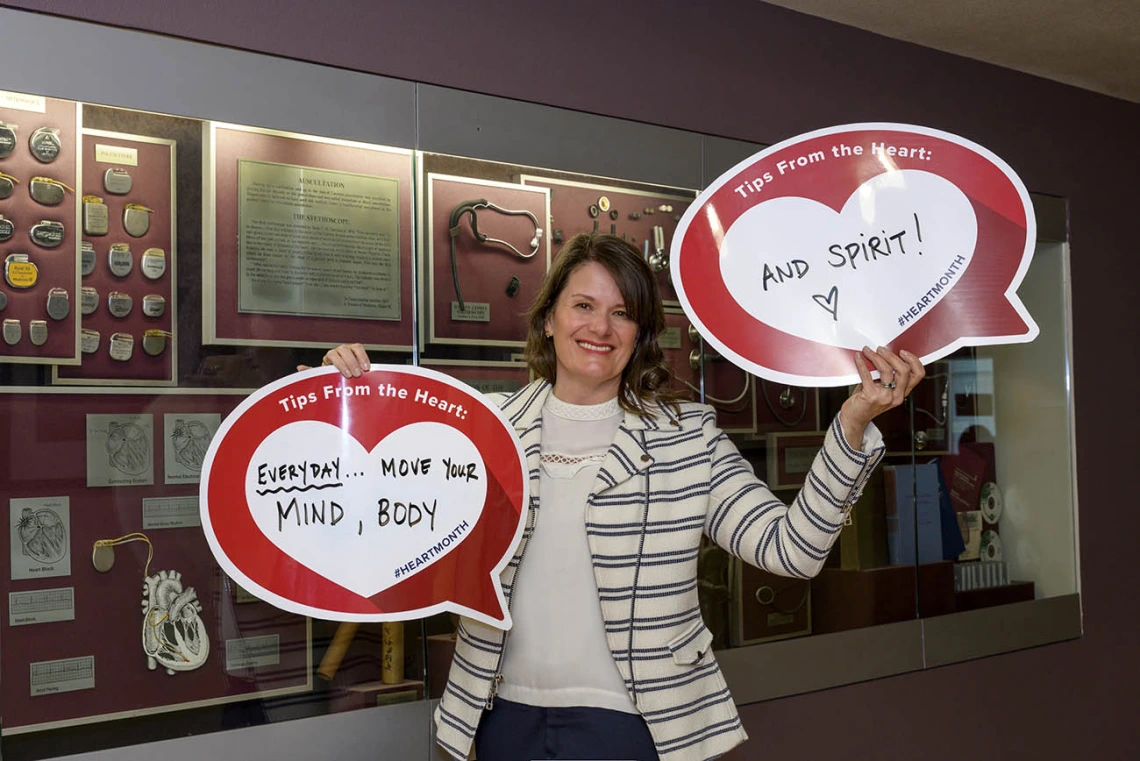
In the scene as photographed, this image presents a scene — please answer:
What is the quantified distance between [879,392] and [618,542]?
519mm

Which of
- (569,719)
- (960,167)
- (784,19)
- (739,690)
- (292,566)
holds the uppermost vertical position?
(784,19)

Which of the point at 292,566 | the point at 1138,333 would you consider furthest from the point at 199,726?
the point at 1138,333

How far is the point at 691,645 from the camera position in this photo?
6.15 ft

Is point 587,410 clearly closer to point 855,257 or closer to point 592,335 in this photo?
point 592,335

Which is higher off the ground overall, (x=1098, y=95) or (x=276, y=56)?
(x=1098, y=95)

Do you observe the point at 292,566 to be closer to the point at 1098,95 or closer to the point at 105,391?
the point at 105,391

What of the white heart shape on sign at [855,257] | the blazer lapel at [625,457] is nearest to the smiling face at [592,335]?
the blazer lapel at [625,457]

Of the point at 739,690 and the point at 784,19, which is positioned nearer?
the point at 739,690

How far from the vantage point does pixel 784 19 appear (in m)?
3.38

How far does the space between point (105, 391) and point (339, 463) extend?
66cm

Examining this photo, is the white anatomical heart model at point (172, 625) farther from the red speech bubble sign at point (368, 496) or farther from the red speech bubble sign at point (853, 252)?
the red speech bubble sign at point (853, 252)

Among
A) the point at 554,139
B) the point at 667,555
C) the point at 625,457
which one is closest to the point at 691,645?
the point at 667,555

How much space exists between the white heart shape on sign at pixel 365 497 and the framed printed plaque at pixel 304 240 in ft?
1.89

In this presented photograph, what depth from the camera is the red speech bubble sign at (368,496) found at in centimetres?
181
